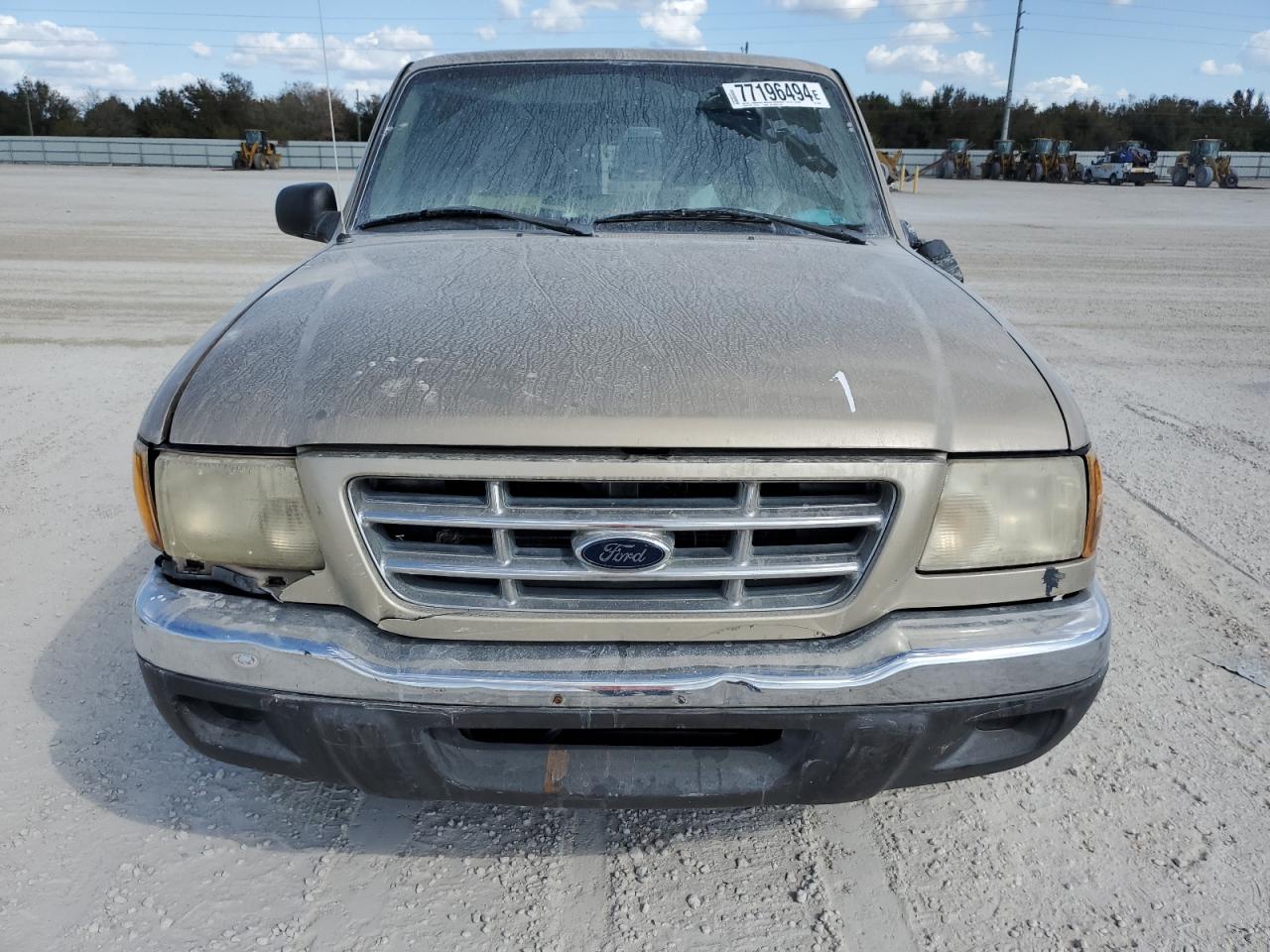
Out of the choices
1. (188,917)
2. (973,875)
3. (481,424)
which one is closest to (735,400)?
(481,424)

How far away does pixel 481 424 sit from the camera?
1665mm

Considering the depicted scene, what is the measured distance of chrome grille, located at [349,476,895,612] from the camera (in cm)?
170

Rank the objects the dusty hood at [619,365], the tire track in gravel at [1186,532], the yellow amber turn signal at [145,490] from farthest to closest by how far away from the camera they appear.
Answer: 1. the tire track in gravel at [1186,532]
2. the yellow amber turn signal at [145,490]
3. the dusty hood at [619,365]

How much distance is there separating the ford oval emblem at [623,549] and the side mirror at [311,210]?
203 cm

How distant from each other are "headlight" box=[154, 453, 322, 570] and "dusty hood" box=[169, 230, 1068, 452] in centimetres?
6

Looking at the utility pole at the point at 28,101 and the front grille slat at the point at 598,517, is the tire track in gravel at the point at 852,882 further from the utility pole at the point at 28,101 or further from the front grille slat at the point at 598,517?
the utility pole at the point at 28,101

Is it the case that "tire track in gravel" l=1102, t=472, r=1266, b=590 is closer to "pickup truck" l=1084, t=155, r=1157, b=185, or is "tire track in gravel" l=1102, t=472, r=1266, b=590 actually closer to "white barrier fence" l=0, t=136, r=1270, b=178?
"pickup truck" l=1084, t=155, r=1157, b=185

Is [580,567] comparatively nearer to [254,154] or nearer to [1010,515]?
[1010,515]

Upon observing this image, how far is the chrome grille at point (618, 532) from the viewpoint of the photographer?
1702 millimetres

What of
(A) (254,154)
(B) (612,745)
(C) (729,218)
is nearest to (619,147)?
(C) (729,218)

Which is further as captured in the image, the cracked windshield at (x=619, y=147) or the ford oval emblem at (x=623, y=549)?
the cracked windshield at (x=619, y=147)

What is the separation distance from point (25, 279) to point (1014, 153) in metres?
39.8

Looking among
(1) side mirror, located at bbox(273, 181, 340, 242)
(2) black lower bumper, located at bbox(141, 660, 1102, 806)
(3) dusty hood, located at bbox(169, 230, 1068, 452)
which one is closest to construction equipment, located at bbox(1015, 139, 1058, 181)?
(1) side mirror, located at bbox(273, 181, 340, 242)

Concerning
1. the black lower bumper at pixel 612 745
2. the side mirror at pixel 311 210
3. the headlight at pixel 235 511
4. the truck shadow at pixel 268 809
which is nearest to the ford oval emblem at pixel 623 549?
the black lower bumper at pixel 612 745
